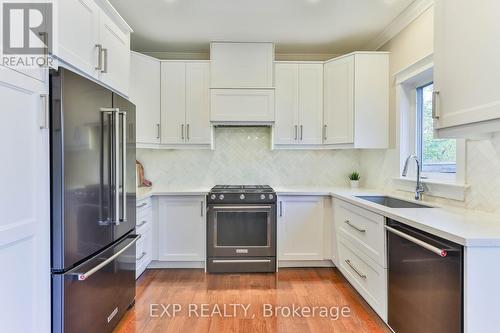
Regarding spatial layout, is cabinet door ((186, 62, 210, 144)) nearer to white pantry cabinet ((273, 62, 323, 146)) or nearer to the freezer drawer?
white pantry cabinet ((273, 62, 323, 146))

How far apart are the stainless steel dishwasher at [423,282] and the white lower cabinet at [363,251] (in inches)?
A: 3.2

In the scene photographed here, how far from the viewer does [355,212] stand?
2.41 m

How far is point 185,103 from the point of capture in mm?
3199

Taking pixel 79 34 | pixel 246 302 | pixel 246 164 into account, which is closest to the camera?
pixel 79 34

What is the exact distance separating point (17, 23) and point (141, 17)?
1.55 m

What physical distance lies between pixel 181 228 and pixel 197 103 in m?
1.40

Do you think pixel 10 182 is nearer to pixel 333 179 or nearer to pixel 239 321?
pixel 239 321

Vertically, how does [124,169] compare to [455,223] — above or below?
above

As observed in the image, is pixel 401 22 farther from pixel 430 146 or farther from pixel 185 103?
pixel 185 103

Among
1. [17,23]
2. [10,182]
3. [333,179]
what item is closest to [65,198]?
[10,182]

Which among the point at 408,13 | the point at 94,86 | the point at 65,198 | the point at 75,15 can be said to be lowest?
the point at 65,198

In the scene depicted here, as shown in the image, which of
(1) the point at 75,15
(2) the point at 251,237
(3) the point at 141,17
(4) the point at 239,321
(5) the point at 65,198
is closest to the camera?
(5) the point at 65,198

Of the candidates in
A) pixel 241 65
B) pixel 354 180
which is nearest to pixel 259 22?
pixel 241 65

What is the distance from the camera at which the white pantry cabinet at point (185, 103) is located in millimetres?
3182
